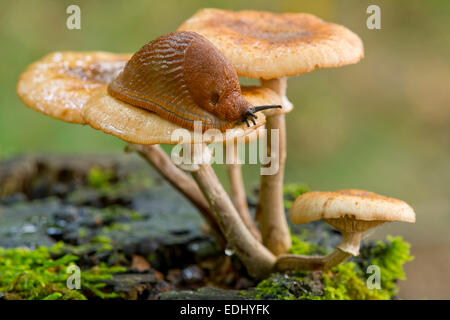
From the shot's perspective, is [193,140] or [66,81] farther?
[66,81]

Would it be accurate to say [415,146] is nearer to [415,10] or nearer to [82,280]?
[415,10]

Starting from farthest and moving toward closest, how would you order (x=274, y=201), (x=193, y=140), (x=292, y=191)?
(x=292, y=191) → (x=274, y=201) → (x=193, y=140)

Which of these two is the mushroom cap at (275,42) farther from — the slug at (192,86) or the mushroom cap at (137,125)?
the slug at (192,86)

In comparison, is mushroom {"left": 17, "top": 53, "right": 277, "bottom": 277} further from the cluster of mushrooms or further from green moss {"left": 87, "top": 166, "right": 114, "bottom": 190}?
green moss {"left": 87, "top": 166, "right": 114, "bottom": 190}

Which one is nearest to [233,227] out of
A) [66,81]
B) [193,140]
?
[193,140]

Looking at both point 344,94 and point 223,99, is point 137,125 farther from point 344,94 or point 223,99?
point 344,94

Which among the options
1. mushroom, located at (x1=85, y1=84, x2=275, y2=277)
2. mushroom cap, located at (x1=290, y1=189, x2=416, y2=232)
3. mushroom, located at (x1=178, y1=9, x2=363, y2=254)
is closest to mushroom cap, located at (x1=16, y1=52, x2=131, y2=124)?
mushroom, located at (x1=85, y1=84, x2=275, y2=277)
